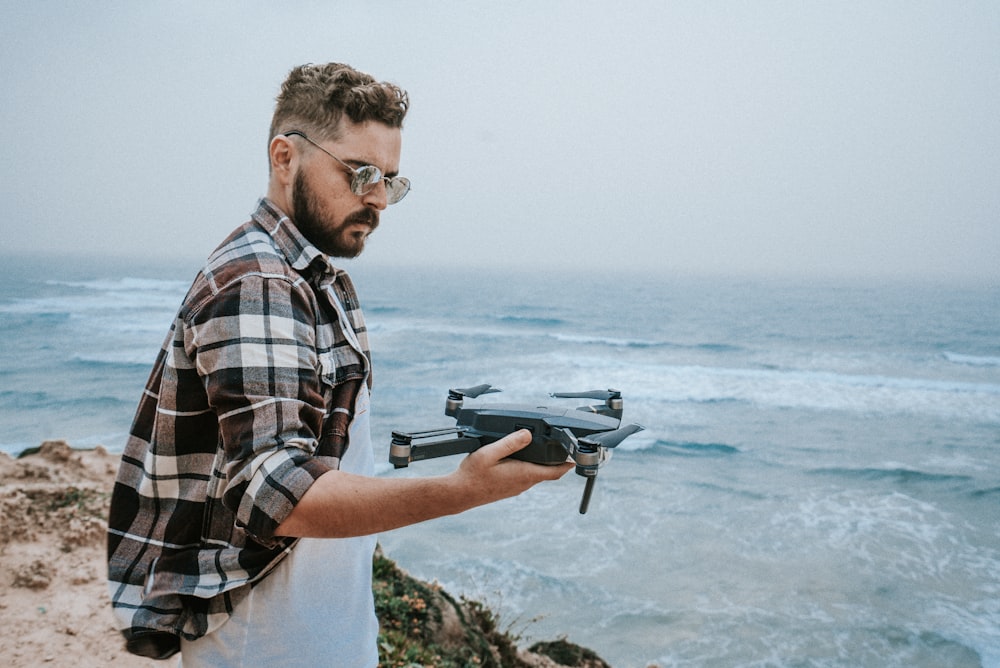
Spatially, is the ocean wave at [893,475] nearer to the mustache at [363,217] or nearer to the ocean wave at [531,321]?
Answer: the mustache at [363,217]

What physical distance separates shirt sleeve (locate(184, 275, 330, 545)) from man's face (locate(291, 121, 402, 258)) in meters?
0.29

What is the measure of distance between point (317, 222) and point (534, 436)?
26.2 inches

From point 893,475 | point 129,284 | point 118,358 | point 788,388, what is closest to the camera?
point 893,475

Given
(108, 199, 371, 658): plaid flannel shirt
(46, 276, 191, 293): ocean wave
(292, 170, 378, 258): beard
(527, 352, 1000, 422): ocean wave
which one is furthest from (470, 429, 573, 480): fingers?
(46, 276, 191, 293): ocean wave

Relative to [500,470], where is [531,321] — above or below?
below

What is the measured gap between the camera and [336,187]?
4.90 feet

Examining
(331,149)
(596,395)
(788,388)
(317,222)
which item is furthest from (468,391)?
(788,388)

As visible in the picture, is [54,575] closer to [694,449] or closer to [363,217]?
[363,217]

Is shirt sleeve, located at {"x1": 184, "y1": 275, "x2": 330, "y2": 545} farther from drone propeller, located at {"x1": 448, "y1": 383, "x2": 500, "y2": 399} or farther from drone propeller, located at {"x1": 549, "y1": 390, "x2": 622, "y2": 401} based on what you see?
drone propeller, located at {"x1": 549, "y1": 390, "x2": 622, "y2": 401}

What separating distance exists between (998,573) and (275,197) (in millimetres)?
12432

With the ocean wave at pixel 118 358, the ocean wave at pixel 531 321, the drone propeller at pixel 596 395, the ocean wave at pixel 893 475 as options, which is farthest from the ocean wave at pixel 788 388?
the drone propeller at pixel 596 395

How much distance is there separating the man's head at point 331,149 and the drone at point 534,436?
0.48 meters

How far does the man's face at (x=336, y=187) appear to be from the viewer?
4.83ft

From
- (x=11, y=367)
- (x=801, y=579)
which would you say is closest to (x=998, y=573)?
(x=801, y=579)
